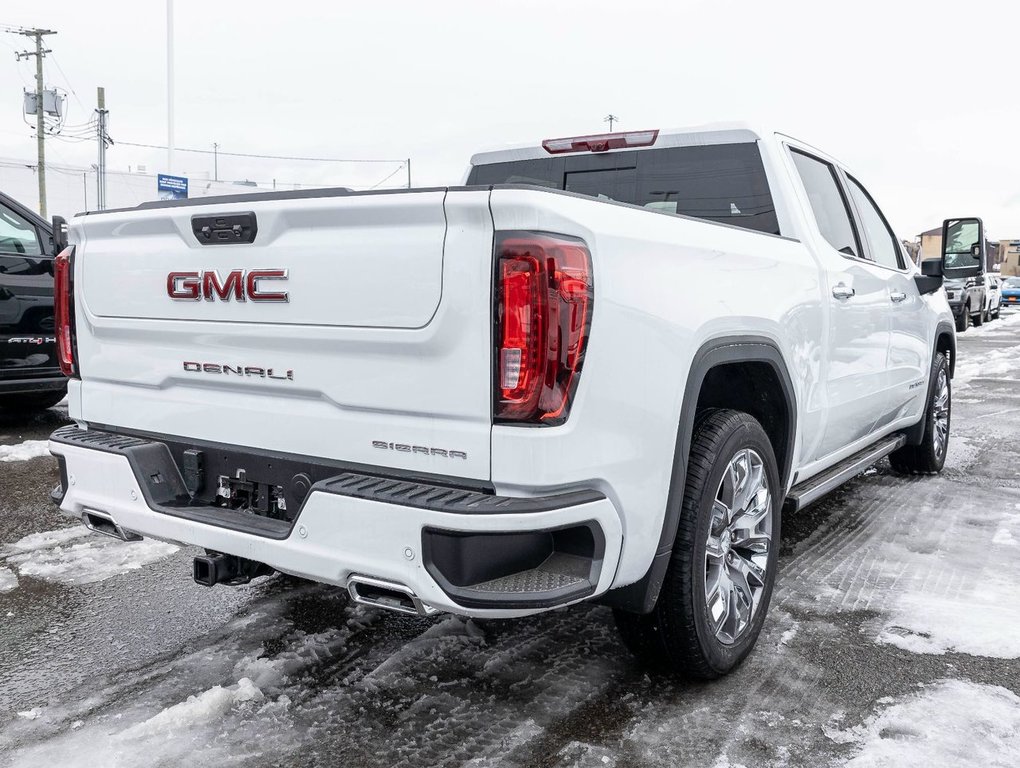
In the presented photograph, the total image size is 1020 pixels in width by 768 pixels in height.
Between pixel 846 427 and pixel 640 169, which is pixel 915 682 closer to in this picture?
pixel 846 427

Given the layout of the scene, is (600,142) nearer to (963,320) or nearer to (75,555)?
(75,555)

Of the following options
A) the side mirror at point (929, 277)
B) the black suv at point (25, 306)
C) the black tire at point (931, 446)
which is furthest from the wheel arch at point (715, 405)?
the black suv at point (25, 306)

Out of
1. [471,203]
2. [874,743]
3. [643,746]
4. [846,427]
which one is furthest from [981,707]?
[471,203]

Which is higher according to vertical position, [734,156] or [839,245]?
[734,156]

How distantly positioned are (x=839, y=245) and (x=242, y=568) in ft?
10.2

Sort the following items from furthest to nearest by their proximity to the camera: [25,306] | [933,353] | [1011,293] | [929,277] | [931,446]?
[1011,293]
[25,306]
[931,446]
[933,353]
[929,277]

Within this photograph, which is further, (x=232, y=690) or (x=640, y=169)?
(x=640, y=169)

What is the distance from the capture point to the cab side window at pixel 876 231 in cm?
497

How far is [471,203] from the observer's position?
229cm

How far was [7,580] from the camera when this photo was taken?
13.5 ft

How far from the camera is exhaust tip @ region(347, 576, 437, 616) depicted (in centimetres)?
237

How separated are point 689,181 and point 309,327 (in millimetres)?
2147

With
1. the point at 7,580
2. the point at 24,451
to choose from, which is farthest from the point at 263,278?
the point at 24,451

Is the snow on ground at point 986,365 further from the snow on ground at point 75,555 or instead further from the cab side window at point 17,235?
the cab side window at point 17,235
